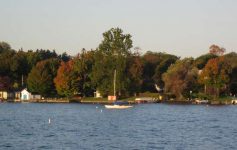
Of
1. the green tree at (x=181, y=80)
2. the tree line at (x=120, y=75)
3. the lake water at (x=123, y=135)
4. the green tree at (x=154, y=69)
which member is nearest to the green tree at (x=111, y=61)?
the tree line at (x=120, y=75)

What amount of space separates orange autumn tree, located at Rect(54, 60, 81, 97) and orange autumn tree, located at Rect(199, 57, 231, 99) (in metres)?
30.8

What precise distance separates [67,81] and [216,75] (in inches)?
1428

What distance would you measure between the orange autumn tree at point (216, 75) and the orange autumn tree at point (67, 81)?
30.8m

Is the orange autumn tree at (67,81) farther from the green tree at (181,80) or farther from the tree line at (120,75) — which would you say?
the green tree at (181,80)

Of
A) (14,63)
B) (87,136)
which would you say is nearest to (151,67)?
(14,63)

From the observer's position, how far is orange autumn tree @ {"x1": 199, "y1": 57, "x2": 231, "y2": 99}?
5613 inches

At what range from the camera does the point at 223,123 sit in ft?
279

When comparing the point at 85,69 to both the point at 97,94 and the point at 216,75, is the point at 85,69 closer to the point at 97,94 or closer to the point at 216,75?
the point at 97,94

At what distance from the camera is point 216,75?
143750 mm

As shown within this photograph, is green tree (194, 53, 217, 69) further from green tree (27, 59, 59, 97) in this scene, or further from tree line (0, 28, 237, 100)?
green tree (27, 59, 59, 97)

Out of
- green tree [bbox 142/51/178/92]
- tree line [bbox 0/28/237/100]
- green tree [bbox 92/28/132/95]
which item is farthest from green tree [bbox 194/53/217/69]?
green tree [bbox 92/28/132/95]

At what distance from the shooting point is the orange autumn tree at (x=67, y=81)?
149 meters

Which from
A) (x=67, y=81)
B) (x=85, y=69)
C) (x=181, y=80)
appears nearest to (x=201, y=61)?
(x=181, y=80)

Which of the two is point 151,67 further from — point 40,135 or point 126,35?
point 40,135
